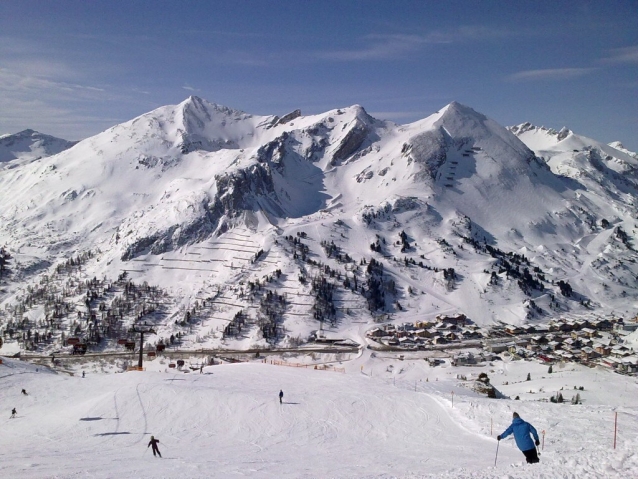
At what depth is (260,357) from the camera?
9594 centimetres

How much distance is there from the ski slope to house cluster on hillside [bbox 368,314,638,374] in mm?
53215

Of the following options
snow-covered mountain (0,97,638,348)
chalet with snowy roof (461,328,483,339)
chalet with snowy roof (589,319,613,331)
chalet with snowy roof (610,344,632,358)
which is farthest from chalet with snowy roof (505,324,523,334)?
chalet with snowy roof (610,344,632,358)

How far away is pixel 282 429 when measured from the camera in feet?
109

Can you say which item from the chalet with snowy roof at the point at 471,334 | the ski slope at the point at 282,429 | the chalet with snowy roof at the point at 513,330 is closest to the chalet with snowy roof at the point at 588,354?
the chalet with snowy roof at the point at 513,330

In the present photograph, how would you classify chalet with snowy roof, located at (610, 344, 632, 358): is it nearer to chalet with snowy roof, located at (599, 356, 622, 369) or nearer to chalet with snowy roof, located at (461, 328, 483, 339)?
chalet with snowy roof, located at (599, 356, 622, 369)

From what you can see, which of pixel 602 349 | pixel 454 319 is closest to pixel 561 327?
pixel 602 349

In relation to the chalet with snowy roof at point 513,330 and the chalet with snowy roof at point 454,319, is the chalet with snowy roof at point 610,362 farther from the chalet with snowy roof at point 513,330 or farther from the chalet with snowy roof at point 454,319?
the chalet with snowy roof at point 454,319

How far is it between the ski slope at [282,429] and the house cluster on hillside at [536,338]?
53.2m

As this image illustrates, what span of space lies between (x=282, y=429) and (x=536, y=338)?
88889 millimetres

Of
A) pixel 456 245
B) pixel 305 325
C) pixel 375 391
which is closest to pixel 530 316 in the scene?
pixel 456 245

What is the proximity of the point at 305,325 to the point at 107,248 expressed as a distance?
8305 cm

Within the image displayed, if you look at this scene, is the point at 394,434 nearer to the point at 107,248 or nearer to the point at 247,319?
the point at 247,319

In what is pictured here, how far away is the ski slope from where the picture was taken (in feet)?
75.0

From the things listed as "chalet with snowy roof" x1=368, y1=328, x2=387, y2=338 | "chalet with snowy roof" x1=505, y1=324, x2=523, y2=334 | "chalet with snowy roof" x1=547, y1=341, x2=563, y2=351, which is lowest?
"chalet with snowy roof" x1=368, y1=328, x2=387, y2=338
